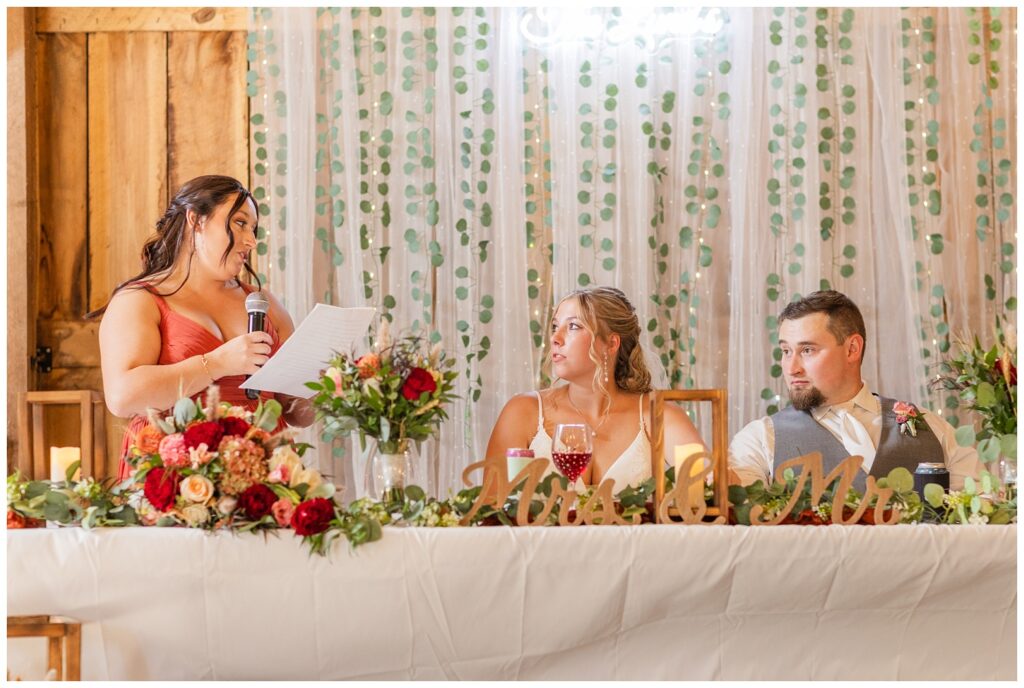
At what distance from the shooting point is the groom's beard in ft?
10.2

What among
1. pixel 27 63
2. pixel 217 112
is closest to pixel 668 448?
pixel 217 112

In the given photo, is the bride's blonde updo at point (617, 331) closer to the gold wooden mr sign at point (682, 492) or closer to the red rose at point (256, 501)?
the gold wooden mr sign at point (682, 492)

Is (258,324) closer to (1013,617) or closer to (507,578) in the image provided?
(507,578)

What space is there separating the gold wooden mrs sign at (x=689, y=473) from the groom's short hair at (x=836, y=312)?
128cm

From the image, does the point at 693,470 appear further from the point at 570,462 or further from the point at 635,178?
the point at 635,178

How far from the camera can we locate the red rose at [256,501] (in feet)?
6.25

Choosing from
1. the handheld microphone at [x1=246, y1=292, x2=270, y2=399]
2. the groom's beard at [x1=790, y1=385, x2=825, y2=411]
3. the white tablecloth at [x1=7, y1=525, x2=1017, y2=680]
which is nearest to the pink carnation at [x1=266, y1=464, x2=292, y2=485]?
the white tablecloth at [x1=7, y1=525, x2=1017, y2=680]

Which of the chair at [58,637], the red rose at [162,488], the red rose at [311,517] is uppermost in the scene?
the red rose at [162,488]

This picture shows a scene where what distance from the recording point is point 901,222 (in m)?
3.62

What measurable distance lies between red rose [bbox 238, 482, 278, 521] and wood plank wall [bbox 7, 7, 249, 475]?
79.4 inches

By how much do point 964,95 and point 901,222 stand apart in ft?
1.65

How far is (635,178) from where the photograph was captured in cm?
362

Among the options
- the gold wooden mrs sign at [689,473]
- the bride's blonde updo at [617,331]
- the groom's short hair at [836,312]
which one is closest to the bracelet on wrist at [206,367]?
the bride's blonde updo at [617,331]

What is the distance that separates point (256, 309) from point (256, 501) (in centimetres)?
74
